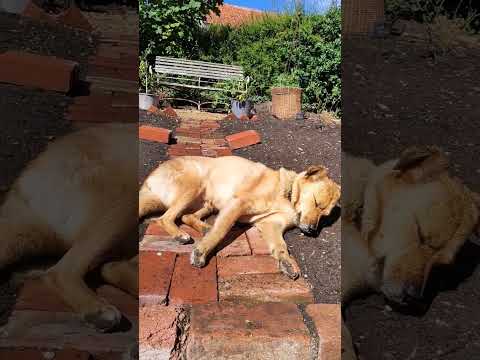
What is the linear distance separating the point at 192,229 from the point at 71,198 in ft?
1.08

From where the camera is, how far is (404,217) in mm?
903

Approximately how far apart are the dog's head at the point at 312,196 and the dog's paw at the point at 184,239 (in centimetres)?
27

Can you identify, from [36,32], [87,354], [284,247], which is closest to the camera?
[87,354]

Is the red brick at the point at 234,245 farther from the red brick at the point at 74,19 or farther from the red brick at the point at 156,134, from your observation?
the red brick at the point at 74,19

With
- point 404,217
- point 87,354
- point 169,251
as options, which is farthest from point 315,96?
point 87,354

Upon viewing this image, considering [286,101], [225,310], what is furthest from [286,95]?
[225,310]

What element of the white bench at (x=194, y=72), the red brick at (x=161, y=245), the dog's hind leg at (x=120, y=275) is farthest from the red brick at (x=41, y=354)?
the white bench at (x=194, y=72)

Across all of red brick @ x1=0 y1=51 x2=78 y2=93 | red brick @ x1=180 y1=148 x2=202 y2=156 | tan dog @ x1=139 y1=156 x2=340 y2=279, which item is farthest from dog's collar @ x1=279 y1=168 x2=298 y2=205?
red brick @ x1=0 y1=51 x2=78 y2=93

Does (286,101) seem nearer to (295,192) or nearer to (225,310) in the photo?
(295,192)

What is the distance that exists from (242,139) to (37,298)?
55cm

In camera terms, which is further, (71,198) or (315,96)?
(315,96)

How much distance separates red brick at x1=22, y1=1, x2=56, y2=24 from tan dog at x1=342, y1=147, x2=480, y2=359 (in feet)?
2.39

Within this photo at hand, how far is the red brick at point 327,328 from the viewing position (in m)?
0.69

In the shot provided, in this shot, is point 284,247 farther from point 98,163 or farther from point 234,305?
point 98,163
